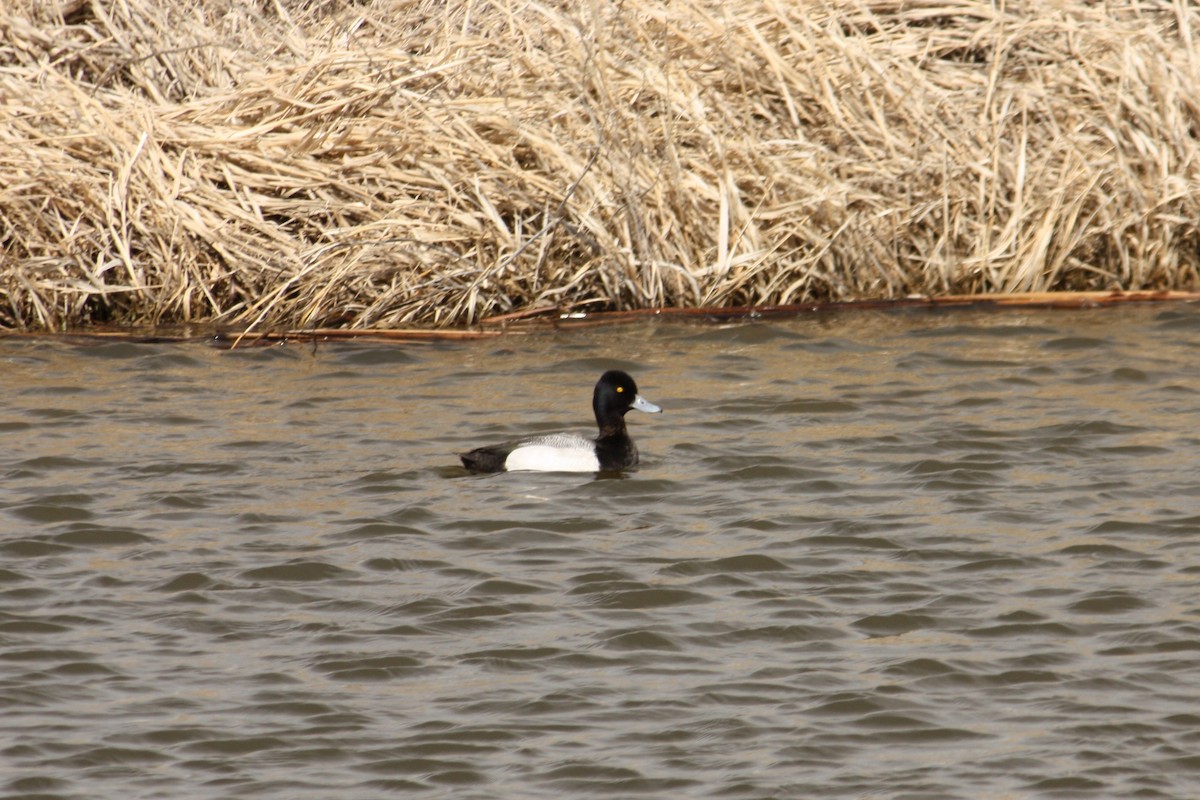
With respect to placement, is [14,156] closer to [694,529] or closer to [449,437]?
[449,437]

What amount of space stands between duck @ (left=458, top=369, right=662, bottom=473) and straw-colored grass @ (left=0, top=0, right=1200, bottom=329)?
7.23 ft

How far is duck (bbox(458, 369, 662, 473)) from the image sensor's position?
8.56 m

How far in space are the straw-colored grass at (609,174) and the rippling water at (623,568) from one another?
0.48 m

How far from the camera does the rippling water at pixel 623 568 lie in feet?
17.5

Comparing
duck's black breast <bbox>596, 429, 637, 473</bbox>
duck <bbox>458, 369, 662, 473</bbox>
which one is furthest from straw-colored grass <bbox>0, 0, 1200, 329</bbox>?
duck's black breast <bbox>596, 429, 637, 473</bbox>

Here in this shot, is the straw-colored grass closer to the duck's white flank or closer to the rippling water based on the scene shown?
the rippling water

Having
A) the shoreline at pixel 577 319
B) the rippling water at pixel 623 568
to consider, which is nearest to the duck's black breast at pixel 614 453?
the rippling water at pixel 623 568

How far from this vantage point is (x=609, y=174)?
11.3 metres

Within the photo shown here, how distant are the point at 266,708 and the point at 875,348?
5894mm

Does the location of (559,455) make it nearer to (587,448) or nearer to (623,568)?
(587,448)

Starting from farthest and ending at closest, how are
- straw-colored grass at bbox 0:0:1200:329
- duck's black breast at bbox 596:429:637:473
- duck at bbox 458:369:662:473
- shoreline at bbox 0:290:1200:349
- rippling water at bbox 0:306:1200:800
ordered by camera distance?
1. straw-colored grass at bbox 0:0:1200:329
2. shoreline at bbox 0:290:1200:349
3. duck's black breast at bbox 596:429:637:473
4. duck at bbox 458:369:662:473
5. rippling water at bbox 0:306:1200:800

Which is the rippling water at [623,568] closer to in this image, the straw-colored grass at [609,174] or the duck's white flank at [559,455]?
the duck's white flank at [559,455]

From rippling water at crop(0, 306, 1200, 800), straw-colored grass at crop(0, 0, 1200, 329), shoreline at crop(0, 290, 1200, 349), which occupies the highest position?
straw-colored grass at crop(0, 0, 1200, 329)

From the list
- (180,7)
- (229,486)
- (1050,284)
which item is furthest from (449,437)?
(180,7)
